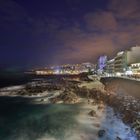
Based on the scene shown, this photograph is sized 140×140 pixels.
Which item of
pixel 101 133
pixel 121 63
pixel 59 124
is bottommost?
pixel 59 124

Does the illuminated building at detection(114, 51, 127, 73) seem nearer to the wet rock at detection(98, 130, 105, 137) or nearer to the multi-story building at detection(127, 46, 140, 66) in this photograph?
the multi-story building at detection(127, 46, 140, 66)

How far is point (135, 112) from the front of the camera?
3281 cm

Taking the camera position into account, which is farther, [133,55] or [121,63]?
[121,63]

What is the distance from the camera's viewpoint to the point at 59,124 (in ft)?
104

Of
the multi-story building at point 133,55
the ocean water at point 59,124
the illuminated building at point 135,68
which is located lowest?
the ocean water at point 59,124

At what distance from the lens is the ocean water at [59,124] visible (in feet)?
86.6

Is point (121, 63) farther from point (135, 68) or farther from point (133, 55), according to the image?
point (135, 68)

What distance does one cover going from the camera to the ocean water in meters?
26.4

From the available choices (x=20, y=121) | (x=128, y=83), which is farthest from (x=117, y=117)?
(x=128, y=83)

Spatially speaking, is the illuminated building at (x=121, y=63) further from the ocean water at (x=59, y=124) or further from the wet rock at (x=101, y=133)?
the wet rock at (x=101, y=133)

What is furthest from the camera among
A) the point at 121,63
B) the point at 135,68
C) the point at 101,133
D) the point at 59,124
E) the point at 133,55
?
the point at 121,63

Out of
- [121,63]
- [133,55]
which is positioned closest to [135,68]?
[133,55]

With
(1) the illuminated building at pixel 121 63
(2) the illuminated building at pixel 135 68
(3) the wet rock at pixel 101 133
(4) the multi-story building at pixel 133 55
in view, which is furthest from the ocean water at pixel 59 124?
(1) the illuminated building at pixel 121 63

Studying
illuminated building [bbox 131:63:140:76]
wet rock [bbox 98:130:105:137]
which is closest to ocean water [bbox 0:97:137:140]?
wet rock [bbox 98:130:105:137]
